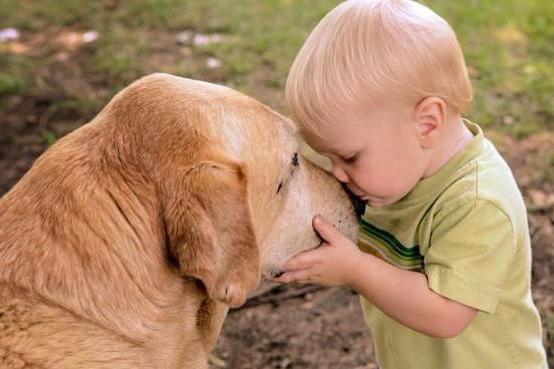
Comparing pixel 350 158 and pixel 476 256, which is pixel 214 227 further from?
pixel 476 256

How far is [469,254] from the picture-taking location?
2.85 m

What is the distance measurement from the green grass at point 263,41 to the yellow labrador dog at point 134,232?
3.57 metres

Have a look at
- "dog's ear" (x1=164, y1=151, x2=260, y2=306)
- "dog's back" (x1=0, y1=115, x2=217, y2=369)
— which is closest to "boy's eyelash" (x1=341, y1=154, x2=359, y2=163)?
"dog's ear" (x1=164, y1=151, x2=260, y2=306)

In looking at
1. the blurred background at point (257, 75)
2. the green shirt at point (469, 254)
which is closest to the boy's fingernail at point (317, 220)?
the green shirt at point (469, 254)

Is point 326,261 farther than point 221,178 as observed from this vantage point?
Yes

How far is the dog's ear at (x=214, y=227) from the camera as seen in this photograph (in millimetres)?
2451

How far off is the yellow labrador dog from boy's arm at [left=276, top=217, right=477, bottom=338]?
0.30m

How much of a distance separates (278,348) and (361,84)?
191 centimetres

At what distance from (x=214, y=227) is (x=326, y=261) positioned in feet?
1.97

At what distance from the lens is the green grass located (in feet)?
20.7

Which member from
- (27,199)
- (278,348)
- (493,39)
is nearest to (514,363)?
(278,348)

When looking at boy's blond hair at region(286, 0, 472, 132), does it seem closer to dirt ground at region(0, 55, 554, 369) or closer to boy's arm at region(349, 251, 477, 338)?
boy's arm at region(349, 251, 477, 338)

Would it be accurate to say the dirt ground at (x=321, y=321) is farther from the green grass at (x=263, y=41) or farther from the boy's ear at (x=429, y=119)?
the boy's ear at (x=429, y=119)

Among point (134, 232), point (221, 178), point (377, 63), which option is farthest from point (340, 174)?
point (134, 232)
